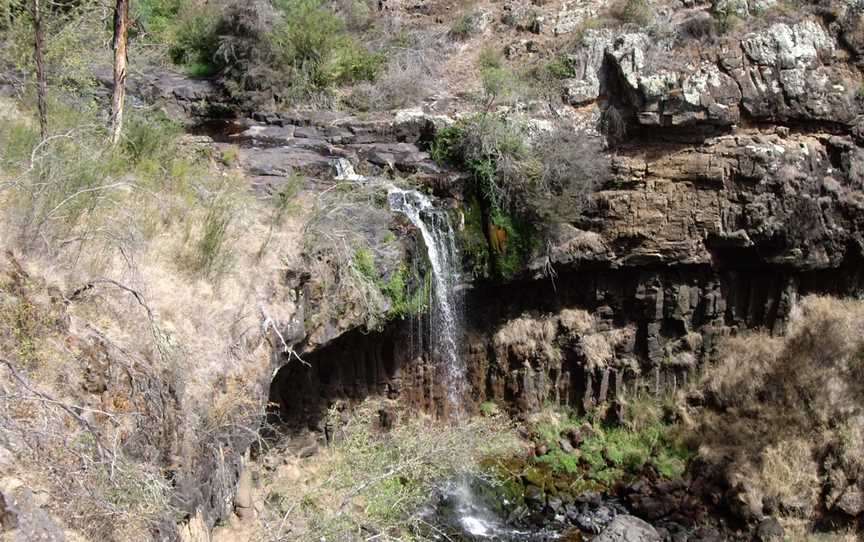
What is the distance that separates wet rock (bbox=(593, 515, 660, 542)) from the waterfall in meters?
4.14

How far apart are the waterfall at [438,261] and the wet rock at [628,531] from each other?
414 cm

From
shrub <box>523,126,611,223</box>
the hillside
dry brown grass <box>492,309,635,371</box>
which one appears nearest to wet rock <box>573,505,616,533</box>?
the hillside

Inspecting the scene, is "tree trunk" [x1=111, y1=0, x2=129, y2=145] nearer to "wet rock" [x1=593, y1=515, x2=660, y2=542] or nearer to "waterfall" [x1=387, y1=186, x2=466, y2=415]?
"waterfall" [x1=387, y1=186, x2=466, y2=415]

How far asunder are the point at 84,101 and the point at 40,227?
220 inches

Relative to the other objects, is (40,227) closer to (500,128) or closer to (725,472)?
(500,128)

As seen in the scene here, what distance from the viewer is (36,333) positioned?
6.36 metres

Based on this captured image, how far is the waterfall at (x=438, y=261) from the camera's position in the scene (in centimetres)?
1315

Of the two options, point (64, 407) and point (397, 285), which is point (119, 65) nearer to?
point (397, 285)

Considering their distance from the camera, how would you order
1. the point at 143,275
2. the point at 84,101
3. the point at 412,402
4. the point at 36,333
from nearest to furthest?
1. the point at 36,333
2. the point at 143,275
3. the point at 84,101
4. the point at 412,402

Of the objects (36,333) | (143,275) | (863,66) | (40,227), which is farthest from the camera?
(863,66)

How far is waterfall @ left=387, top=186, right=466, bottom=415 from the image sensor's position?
13.1 metres

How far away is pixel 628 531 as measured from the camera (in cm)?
1145

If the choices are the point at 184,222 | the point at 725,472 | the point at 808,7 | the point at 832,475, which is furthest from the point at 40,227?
the point at 808,7

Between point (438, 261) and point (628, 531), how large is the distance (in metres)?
5.35
